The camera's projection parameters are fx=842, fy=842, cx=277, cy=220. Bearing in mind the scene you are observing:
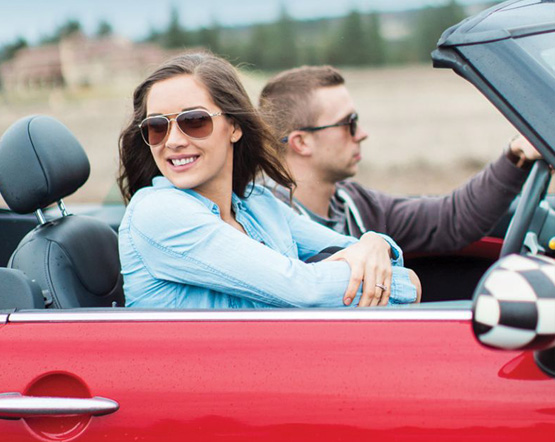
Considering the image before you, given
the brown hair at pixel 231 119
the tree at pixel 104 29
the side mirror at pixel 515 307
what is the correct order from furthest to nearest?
the tree at pixel 104 29 < the brown hair at pixel 231 119 < the side mirror at pixel 515 307

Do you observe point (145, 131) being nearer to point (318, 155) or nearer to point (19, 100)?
point (318, 155)

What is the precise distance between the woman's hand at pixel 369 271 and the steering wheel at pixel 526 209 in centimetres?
39

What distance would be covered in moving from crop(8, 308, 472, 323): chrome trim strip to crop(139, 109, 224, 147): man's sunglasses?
0.51 m

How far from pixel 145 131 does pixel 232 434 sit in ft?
2.76

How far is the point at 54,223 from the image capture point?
2.34 m

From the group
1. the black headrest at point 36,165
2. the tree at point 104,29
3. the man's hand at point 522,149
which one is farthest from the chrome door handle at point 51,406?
the tree at point 104,29

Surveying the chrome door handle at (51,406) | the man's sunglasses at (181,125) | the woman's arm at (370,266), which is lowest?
the chrome door handle at (51,406)

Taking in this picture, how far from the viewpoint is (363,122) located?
14539 millimetres

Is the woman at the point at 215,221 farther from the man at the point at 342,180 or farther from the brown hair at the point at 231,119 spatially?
the man at the point at 342,180

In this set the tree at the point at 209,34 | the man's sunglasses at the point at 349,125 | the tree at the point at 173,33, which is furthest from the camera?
the tree at the point at 173,33

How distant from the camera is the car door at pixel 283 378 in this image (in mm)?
1452

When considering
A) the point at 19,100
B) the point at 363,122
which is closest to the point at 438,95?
the point at 363,122

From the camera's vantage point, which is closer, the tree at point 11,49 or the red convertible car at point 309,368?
the red convertible car at point 309,368

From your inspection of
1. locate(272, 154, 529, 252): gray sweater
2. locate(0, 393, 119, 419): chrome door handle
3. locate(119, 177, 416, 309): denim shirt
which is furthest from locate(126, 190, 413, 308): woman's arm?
locate(272, 154, 529, 252): gray sweater
